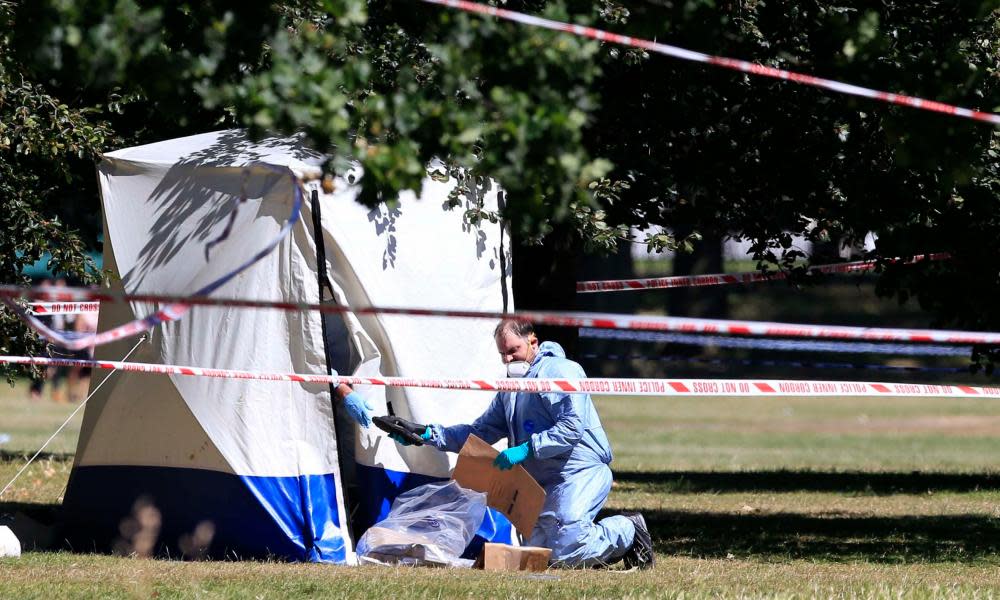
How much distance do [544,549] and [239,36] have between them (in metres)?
4.06

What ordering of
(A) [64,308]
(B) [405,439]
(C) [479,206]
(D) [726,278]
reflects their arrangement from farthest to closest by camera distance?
(D) [726,278] < (A) [64,308] < (C) [479,206] < (B) [405,439]

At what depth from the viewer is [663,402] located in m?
29.6

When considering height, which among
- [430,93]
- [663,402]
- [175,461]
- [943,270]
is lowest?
[663,402]

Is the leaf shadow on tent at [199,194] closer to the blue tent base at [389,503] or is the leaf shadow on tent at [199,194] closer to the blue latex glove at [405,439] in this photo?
the blue latex glove at [405,439]

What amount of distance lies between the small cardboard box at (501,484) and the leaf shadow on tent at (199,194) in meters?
1.65

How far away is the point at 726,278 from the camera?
41.4 feet

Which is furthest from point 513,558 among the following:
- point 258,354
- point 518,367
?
point 258,354

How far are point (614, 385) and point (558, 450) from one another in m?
0.50

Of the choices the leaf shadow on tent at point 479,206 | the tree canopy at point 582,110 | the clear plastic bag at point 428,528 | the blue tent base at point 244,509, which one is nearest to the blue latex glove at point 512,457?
the clear plastic bag at point 428,528

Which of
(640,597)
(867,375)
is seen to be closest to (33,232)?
(640,597)

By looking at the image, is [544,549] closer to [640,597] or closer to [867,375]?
[640,597]

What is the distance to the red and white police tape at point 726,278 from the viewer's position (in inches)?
401

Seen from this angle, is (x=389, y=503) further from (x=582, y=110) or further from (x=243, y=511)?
(x=582, y=110)

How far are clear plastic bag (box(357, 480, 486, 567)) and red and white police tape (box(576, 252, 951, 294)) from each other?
3725 mm
